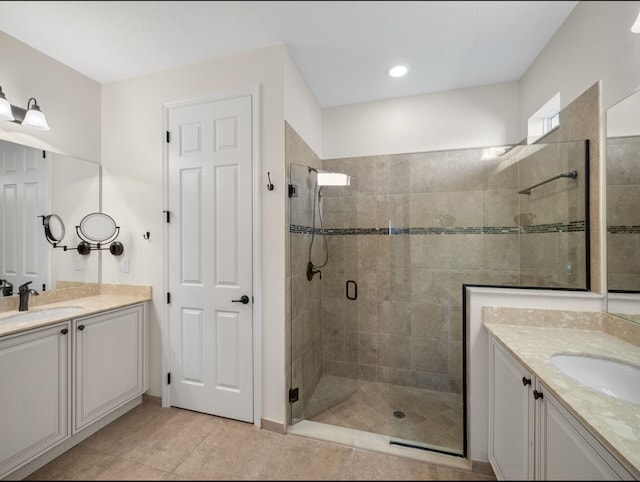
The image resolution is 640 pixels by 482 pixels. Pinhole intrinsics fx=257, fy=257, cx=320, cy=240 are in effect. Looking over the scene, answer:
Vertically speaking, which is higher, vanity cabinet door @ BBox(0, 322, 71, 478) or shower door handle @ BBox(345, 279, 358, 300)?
shower door handle @ BBox(345, 279, 358, 300)

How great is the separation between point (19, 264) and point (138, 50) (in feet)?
5.08

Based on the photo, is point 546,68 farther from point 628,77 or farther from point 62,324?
point 62,324

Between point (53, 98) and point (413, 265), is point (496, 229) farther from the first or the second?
point (53, 98)

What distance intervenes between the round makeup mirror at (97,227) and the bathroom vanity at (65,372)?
47 cm

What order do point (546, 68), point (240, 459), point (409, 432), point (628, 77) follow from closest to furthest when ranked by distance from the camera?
point (240, 459)
point (628, 77)
point (546, 68)
point (409, 432)

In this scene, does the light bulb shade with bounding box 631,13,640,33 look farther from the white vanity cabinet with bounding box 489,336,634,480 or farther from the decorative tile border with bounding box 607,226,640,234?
the white vanity cabinet with bounding box 489,336,634,480

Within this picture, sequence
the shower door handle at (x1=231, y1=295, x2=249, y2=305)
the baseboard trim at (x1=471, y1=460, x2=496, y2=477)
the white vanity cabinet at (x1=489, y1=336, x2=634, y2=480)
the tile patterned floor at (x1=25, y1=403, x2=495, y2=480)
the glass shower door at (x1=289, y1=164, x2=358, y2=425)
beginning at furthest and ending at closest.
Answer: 1. the glass shower door at (x1=289, y1=164, x2=358, y2=425)
2. the shower door handle at (x1=231, y1=295, x2=249, y2=305)
3. the baseboard trim at (x1=471, y1=460, x2=496, y2=477)
4. the white vanity cabinet at (x1=489, y1=336, x2=634, y2=480)
5. the tile patterned floor at (x1=25, y1=403, x2=495, y2=480)

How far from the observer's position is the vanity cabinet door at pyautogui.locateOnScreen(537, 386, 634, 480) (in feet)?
1.98

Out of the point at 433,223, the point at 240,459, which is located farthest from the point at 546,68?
the point at 240,459

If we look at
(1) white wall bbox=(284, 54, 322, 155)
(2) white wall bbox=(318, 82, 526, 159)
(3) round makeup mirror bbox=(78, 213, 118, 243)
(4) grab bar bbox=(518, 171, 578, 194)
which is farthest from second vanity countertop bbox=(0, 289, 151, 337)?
(4) grab bar bbox=(518, 171, 578, 194)

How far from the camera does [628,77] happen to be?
1.10m

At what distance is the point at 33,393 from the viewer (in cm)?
135

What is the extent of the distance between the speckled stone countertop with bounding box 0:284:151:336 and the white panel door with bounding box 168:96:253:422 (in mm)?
343

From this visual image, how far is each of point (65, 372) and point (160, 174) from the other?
Answer: 4.52 feet
